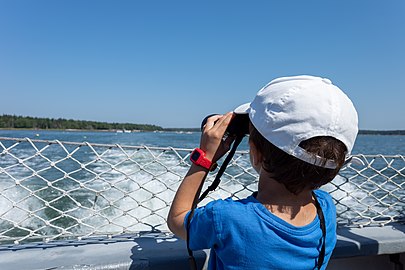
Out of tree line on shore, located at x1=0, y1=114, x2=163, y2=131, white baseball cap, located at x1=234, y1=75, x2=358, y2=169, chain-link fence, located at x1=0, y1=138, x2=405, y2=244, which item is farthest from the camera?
tree line on shore, located at x1=0, y1=114, x2=163, y2=131

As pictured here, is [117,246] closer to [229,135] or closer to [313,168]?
[229,135]

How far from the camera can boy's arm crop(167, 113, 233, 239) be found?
1.89 feet

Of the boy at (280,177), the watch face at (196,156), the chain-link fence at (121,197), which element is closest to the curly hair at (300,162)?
the boy at (280,177)

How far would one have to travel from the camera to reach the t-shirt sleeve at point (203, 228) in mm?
521

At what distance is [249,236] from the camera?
513 mm

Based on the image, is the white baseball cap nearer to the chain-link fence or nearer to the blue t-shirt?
the blue t-shirt

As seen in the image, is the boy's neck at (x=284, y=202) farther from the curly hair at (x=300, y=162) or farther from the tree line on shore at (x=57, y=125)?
the tree line on shore at (x=57, y=125)

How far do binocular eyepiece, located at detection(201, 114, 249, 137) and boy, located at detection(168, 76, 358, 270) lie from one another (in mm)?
11

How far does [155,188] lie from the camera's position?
360 cm

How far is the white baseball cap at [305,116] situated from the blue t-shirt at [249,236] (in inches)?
5.0


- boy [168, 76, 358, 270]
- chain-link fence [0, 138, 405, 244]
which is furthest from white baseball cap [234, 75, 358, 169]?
chain-link fence [0, 138, 405, 244]

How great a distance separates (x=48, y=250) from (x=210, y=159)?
2.06ft

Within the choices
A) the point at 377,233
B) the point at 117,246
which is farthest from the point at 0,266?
the point at 377,233

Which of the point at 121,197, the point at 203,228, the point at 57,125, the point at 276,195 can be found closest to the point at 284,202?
the point at 276,195
